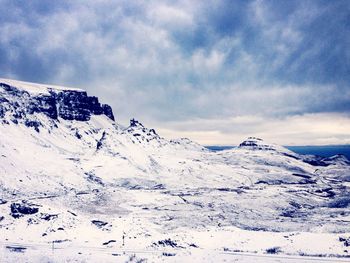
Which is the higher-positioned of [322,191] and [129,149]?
[129,149]

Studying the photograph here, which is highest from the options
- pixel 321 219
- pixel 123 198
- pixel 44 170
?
pixel 44 170

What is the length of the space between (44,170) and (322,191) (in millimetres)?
113447

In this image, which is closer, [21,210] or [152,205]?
[21,210]

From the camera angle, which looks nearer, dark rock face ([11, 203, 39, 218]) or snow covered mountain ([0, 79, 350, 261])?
snow covered mountain ([0, 79, 350, 261])

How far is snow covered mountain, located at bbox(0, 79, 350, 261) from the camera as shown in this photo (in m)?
66.9

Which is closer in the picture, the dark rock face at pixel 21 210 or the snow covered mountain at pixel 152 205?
the snow covered mountain at pixel 152 205

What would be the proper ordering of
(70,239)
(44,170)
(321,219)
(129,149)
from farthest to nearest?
(129,149)
(44,170)
(321,219)
(70,239)

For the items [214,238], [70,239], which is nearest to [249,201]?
[214,238]

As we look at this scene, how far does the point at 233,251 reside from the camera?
6166cm

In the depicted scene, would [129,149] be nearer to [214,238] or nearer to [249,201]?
[249,201]

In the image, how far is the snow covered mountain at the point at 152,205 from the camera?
66.9 meters

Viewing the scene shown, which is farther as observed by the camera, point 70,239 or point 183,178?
point 183,178

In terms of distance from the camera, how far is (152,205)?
387ft

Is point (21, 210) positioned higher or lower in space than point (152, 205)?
higher
